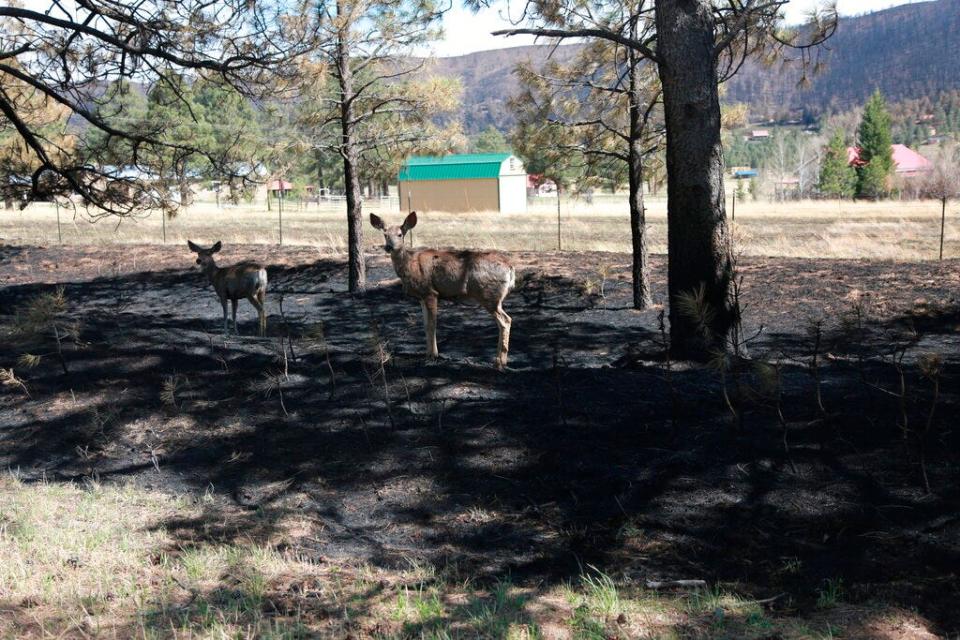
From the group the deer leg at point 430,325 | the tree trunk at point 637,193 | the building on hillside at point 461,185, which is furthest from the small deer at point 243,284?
the building on hillside at point 461,185

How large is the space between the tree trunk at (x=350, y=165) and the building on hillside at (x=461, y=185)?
4485cm

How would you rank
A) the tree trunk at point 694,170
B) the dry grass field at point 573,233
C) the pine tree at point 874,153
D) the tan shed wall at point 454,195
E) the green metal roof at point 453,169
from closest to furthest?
the tree trunk at point 694,170
the dry grass field at point 573,233
the green metal roof at point 453,169
the tan shed wall at point 454,195
the pine tree at point 874,153

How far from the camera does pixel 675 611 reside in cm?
429

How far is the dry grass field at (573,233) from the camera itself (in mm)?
25828

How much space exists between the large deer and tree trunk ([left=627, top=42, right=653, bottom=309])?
185 inches

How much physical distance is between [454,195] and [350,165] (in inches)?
1875

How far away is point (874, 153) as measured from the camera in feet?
265

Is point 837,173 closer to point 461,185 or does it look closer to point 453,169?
point 461,185

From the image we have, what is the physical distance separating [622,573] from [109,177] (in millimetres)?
8137

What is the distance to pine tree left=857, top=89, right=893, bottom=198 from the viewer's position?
78.1 m

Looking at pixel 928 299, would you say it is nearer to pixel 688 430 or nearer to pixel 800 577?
pixel 688 430

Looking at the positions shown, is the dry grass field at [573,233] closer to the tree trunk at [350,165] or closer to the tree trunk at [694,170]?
the tree trunk at [350,165]

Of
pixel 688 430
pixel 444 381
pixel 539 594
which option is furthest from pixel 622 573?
pixel 444 381

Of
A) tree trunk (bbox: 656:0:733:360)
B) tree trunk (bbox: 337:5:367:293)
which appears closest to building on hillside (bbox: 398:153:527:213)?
tree trunk (bbox: 337:5:367:293)
